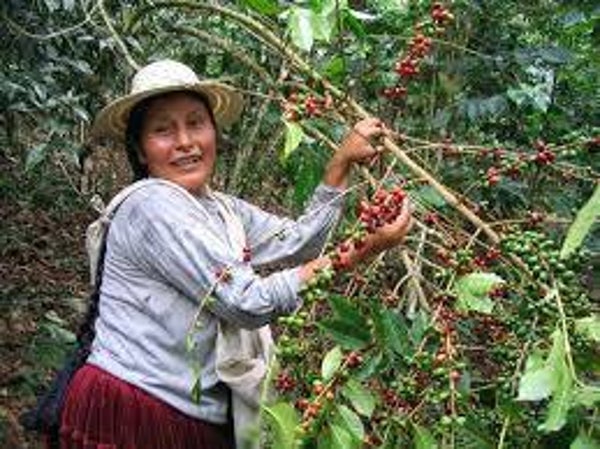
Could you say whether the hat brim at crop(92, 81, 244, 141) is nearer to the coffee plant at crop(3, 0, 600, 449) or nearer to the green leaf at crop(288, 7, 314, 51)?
the coffee plant at crop(3, 0, 600, 449)

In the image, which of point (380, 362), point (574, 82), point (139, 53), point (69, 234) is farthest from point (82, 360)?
point (69, 234)

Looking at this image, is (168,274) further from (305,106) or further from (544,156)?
(544,156)

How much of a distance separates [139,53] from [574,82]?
148cm

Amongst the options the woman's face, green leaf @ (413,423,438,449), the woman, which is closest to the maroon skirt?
the woman

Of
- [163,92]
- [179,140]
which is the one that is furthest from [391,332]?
[163,92]

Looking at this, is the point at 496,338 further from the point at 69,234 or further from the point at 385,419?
the point at 69,234

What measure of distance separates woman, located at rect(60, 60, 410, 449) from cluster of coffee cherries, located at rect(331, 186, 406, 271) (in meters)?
0.31

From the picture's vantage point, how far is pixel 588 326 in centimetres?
148

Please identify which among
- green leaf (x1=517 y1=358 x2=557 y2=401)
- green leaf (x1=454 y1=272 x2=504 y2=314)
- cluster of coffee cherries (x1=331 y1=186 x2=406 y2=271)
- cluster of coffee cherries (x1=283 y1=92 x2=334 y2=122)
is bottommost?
green leaf (x1=517 y1=358 x2=557 y2=401)

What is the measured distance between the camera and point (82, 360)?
2.39 meters

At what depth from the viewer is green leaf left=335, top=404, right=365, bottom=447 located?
1.59 m

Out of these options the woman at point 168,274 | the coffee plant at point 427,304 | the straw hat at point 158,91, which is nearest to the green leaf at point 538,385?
the coffee plant at point 427,304

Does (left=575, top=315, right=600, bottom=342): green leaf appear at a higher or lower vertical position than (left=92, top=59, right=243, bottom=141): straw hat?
lower

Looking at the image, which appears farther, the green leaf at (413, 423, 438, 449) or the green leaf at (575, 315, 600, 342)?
the green leaf at (413, 423, 438, 449)
